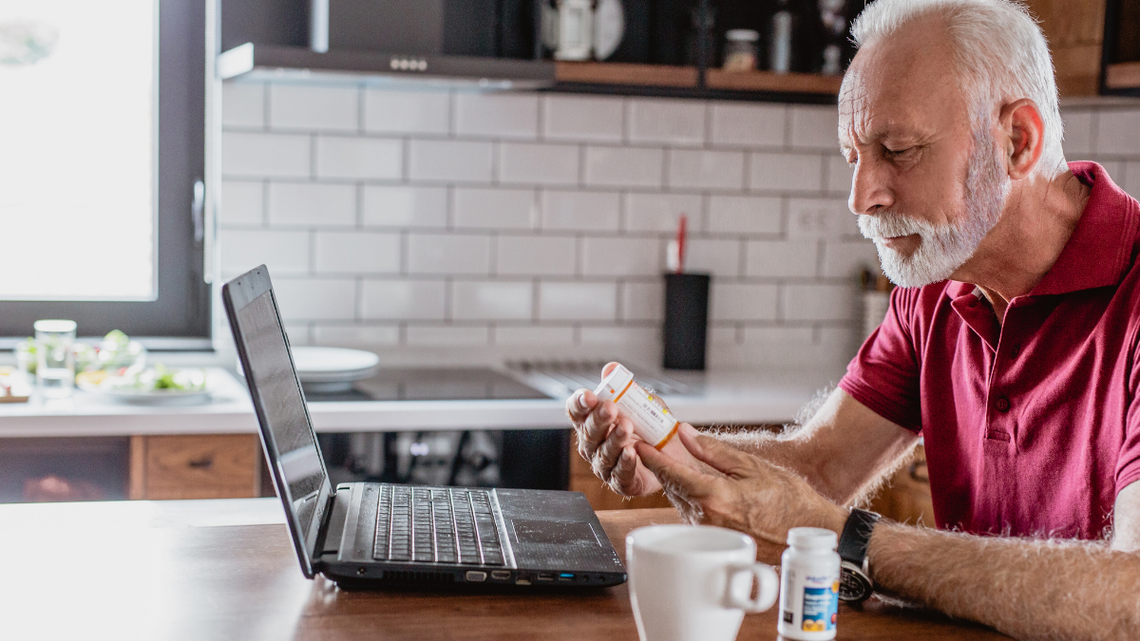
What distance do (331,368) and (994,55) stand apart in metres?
1.50

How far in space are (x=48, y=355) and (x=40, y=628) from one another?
1460mm

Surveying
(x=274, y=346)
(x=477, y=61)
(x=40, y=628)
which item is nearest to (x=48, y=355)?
(x=477, y=61)

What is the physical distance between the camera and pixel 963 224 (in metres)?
1.36

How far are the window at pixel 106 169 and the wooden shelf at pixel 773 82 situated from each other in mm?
1229

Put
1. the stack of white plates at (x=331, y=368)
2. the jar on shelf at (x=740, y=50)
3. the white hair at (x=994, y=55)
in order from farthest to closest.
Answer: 1. the jar on shelf at (x=740, y=50)
2. the stack of white plates at (x=331, y=368)
3. the white hair at (x=994, y=55)

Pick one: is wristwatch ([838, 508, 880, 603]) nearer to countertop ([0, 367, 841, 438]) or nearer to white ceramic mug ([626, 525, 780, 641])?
white ceramic mug ([626, 525, 780, 641])

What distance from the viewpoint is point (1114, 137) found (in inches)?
114

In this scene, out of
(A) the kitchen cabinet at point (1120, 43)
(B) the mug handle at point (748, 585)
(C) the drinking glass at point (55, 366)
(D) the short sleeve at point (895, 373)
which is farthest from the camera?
(A) the kitchen cabinet at point (1120, 43)

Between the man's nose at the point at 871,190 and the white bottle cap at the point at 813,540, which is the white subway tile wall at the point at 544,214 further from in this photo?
the white bottle cap at the point at 813,540

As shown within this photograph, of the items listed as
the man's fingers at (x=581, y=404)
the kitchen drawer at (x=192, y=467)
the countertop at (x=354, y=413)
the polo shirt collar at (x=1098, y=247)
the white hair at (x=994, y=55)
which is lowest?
the kitchen drawer at (x=192, y=467)

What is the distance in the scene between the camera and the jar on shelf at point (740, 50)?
279 centimetres

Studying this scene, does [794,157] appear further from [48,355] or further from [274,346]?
[274,346]

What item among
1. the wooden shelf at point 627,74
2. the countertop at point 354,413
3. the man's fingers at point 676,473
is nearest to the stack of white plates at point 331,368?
the countertop at point 354,413

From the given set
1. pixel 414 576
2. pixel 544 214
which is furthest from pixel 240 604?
pixel 544 214
